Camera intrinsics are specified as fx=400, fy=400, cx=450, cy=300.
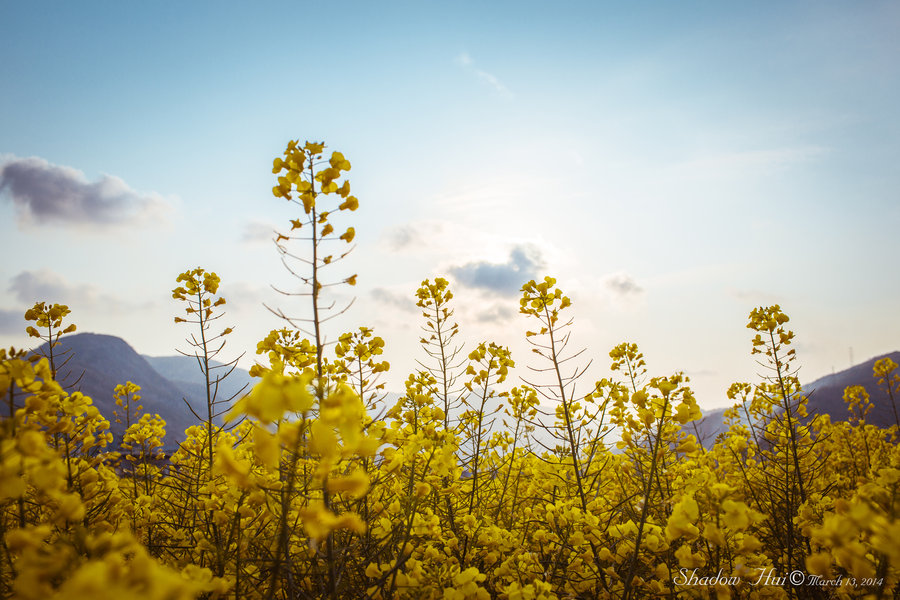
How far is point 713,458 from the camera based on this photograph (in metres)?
8.07

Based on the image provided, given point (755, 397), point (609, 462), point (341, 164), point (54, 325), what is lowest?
point (609, 462)

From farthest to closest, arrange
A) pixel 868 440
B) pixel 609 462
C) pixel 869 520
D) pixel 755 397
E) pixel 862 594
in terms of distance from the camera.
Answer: pixel 868 440
pixel 755 397
pixel 609 462
pixel 862 594
pixel 869 520

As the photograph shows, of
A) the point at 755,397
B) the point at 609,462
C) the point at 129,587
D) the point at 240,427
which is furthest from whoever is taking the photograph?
the point at 755,397

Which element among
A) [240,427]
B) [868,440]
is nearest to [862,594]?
[240,427]

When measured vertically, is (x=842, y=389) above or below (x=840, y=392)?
above

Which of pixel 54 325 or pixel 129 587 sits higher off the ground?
pixel 54 325

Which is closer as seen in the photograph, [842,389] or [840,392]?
[840,392]

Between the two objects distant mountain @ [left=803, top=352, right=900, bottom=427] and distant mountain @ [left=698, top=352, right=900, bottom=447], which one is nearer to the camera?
distant mountain @ [left=698, top=352, right=900, bottom=447]

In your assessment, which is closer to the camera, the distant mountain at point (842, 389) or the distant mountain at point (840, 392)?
the distant mountain at point (840, 392)

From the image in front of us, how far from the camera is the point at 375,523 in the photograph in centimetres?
311

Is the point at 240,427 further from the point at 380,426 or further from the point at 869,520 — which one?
the point at 869,520

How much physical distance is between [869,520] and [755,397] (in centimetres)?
683

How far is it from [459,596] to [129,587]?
1.83 m

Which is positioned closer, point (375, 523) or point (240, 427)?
point (375, 523)
